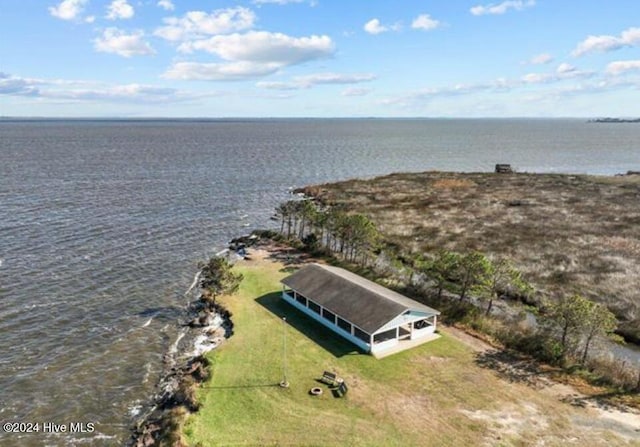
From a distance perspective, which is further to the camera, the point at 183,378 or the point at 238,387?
the point at 183,378

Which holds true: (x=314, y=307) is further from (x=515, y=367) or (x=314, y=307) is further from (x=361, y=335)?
(x=515, y=367)

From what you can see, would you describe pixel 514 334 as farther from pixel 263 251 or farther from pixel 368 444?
pixel 263 251

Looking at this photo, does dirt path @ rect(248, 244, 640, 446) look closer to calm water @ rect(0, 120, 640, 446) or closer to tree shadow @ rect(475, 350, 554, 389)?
tree shadow @ rect(475, 350, 554, 389)

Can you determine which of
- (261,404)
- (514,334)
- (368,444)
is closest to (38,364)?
(261,404)

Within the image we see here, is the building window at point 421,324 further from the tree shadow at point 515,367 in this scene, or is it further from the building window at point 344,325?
the building window at point 344,325

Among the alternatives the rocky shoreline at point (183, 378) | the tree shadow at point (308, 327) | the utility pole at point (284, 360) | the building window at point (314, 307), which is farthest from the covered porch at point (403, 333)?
the rocky shoreline at point (183, 378)

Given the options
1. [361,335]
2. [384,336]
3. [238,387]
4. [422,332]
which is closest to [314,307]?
[361,335]
